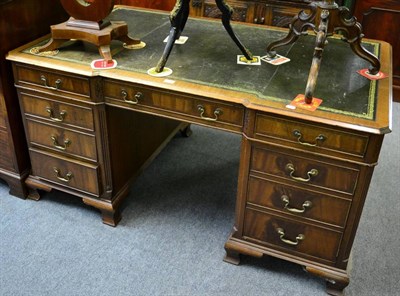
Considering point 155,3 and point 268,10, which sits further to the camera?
point 155,3

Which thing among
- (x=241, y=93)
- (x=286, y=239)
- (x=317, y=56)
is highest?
(x=317, y=56)

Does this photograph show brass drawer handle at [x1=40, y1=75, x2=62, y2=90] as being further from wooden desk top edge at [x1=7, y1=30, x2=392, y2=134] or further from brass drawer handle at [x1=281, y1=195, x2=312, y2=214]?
brass drawer handle at [x1=281, y1=195, x2=312, y2=214]

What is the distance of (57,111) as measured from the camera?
1745 millimetres

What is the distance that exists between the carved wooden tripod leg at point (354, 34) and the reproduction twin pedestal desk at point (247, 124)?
7 cm

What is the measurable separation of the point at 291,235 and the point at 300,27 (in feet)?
2.65

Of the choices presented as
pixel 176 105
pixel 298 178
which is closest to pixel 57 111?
pixel 176 105

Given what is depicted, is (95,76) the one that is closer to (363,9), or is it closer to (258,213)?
(258,213)

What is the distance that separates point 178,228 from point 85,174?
1.56ft

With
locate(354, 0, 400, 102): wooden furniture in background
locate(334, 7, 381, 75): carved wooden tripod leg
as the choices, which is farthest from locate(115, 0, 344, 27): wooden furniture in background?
locate(334, 7, 381, 75): carved wooden tripod leg

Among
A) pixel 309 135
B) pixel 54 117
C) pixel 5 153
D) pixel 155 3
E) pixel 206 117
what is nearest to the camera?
pixel 309 135

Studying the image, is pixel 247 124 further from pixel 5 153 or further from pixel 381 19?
pixel 381 19

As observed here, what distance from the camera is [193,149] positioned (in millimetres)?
2508

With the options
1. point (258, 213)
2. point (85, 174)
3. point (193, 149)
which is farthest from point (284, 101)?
point (193, 149)

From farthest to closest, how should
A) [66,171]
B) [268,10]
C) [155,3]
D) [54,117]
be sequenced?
[155,3], [268,10], [66,171], [54,117]
